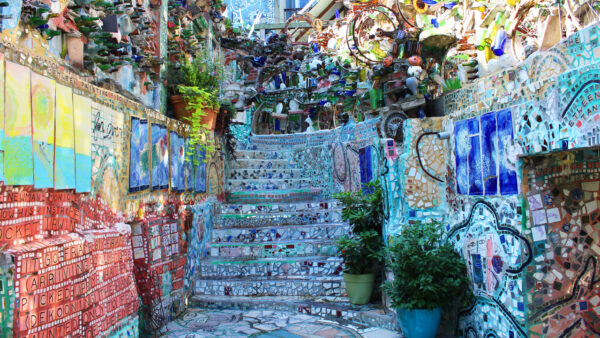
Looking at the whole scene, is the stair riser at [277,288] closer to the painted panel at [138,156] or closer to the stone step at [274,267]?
the stone step at [274,267]

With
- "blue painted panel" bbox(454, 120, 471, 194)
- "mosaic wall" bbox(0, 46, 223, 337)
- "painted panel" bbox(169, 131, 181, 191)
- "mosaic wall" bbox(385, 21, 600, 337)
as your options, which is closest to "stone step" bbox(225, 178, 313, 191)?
"painted panel" bbox(169, 131, 181, 191)

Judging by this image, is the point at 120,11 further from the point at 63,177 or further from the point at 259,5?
the point at 259,5

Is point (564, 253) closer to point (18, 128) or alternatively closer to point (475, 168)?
point (475, 168)

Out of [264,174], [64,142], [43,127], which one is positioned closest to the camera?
[43,127]

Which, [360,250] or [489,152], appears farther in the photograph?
[360,250]

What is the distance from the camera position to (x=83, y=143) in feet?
12.9

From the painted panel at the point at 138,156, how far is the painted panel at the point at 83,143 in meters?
0.91

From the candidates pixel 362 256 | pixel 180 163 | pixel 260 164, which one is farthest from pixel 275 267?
pixel 260 164

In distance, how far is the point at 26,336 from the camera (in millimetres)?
3002

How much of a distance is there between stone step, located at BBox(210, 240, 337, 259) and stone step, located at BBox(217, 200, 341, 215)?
887 millimetres

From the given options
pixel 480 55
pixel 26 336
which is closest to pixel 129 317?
pixel 26 336

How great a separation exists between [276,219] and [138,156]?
298 cm

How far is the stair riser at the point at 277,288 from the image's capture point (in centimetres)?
631

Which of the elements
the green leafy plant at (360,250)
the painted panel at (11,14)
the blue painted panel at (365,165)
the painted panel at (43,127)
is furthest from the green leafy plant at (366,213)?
the painted panel at (11,14)
